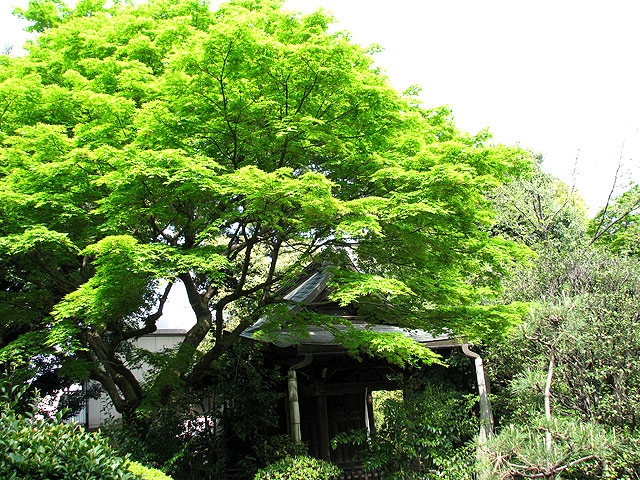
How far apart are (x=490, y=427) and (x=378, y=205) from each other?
552 centimetres

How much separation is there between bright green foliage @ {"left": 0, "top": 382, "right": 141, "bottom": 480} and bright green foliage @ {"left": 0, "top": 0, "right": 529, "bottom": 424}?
7.01 feet

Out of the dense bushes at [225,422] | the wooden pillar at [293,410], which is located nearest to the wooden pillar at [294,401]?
the wooden pillar at [293,410]

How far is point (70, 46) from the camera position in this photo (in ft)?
28.5

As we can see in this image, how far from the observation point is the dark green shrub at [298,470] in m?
7.65

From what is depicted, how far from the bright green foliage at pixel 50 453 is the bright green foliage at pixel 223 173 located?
2.14 meters

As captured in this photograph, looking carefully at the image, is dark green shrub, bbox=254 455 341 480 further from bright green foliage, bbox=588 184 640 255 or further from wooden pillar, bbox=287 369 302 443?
bright green foliage, bbox=588 184 640 255

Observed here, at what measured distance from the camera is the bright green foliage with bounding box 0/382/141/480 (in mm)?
3861

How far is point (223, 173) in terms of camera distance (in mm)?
7137

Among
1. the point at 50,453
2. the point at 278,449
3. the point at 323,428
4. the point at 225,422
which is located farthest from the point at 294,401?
the point at 50,453

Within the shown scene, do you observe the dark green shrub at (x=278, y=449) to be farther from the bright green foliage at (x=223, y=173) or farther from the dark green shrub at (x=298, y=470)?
the bright green foliage at (x=223, y=173)

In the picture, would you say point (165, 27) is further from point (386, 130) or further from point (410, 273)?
point (410, 273)

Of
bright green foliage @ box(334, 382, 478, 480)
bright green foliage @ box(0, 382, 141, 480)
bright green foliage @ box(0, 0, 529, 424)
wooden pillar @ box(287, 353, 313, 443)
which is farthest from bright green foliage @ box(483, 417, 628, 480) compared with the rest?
bright green foliage @ box(0, 382, 141, 480)

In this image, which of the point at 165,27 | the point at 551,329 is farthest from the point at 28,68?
the point at 551,329

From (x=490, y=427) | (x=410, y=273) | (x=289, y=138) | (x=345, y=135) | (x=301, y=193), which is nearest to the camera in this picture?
(x=301, y=193)
